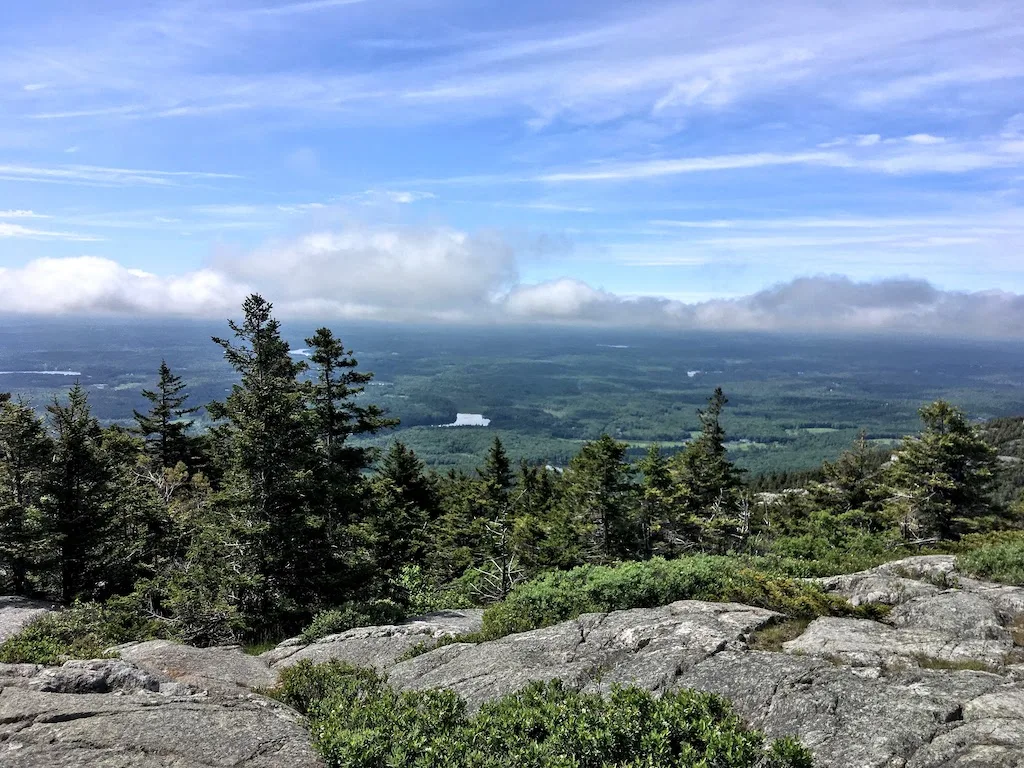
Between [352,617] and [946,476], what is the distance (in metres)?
30.2

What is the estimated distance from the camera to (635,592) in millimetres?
12758

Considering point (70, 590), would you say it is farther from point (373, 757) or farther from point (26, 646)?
point (373, 757)

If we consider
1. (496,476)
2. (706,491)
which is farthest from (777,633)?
(496,476)

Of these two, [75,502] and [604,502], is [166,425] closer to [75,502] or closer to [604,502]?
[75,502]

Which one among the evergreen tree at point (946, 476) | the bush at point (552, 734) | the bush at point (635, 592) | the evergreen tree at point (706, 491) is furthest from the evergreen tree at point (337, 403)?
the evergreen tree at point (946, 476)

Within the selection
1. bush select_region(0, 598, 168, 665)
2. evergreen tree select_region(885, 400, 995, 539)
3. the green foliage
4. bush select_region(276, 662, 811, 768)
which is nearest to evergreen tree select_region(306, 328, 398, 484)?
the green foliage

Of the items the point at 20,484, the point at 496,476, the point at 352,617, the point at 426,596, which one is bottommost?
the point at 496,476

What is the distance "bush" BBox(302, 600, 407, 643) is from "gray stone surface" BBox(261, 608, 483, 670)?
19.0 inches

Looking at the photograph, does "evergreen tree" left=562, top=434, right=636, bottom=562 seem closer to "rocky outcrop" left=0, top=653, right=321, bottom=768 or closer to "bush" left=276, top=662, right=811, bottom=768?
"bush" left=276, top=662, right=811, bottom=768

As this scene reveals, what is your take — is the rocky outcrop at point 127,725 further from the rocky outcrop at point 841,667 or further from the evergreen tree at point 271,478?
the evergreen tree at point 271,478

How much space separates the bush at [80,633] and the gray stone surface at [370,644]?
399cm

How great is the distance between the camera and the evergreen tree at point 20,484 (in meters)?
21.0

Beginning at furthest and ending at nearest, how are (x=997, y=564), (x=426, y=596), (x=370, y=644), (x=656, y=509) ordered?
1. (x=656, y=509)
2. (x=426, y=596)
3. (x=370, y=644)
4. (x=997, y=564)

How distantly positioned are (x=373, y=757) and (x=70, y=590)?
74.5ft
